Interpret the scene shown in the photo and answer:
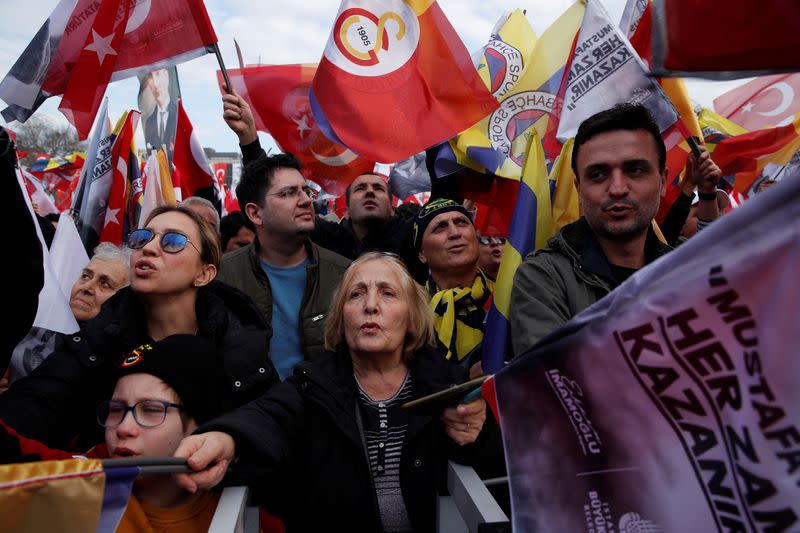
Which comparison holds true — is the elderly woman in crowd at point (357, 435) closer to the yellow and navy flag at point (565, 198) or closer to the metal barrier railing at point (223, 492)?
the metal barrier railing at point (223, 492)

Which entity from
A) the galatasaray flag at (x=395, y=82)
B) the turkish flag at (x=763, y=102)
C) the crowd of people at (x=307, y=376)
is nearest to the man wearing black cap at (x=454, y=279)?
the crowd of people at (x=307, y=376)

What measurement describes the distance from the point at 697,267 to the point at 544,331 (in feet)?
3.05

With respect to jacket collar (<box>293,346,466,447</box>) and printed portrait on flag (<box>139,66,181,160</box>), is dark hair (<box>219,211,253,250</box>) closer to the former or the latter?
printed portrait on flag (<box>139,66,181,160</box>)

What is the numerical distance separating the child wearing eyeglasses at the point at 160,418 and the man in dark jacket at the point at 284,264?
1.04m

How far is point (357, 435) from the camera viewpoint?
2.03 metres

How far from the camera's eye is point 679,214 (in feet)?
10.8

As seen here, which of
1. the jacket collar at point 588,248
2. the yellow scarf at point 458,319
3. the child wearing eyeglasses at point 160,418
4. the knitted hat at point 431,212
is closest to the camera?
the child wearing eyeglasses at point 160,418

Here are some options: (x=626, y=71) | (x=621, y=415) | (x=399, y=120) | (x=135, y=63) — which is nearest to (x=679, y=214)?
(x=626, y=71)

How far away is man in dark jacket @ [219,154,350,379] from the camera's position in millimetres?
3061

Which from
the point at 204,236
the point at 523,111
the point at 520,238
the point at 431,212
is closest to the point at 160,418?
the point at 204,236

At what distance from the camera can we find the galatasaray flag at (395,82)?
3.54 m

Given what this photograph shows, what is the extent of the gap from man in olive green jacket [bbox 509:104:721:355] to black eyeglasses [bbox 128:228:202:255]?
1.30 metres

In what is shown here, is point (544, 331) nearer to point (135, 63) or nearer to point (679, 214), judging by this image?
point (679, 214)

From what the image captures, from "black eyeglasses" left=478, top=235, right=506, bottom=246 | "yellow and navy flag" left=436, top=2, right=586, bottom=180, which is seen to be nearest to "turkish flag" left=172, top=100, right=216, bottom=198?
"yellow and navy flag" left=436, top=2, right=586, bottom=180
